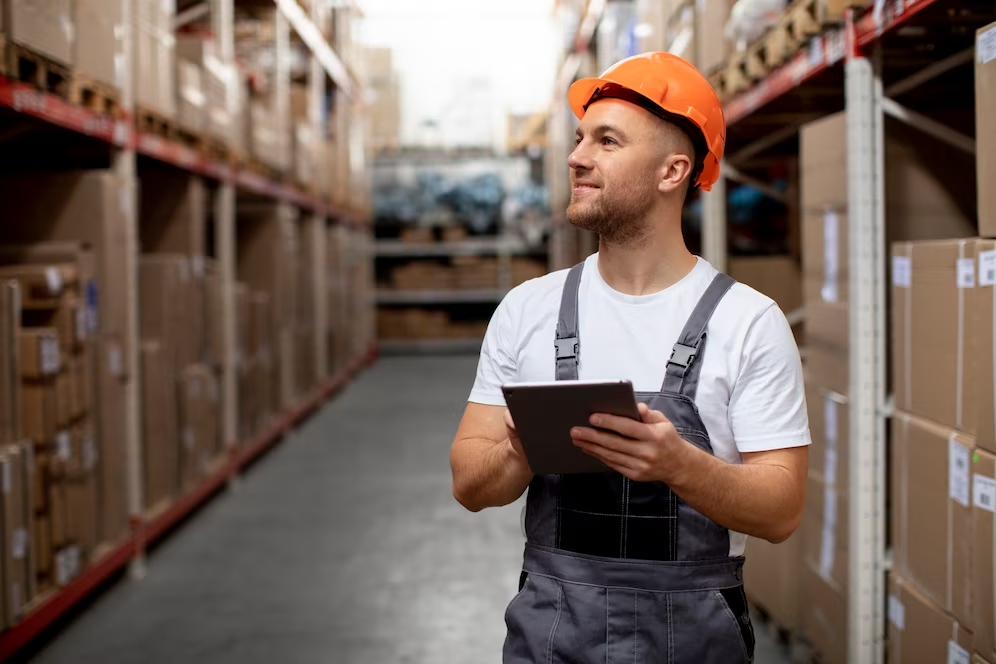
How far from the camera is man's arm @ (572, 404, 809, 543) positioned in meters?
1.42

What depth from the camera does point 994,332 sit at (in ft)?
7.72

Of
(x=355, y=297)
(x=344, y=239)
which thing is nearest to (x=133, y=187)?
(x=344, y=239)

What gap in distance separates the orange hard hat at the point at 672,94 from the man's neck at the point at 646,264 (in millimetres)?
154

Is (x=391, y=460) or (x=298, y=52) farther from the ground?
(x=298, y=52)

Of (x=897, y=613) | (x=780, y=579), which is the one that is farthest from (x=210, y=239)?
(x=897, y=613)

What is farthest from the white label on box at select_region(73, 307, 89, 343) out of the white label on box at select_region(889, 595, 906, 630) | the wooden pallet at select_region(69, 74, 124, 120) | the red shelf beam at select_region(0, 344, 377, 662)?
the white label on box at select_region(889, 595, 906, 630)

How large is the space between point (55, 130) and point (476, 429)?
3246 millimetres

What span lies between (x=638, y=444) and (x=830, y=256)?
2.11 m

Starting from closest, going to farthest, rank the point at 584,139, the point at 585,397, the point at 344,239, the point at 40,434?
the point at 585,397 → the point at 584,139 → the point at 40,434 → the point at 344,239

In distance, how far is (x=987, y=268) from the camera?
7.89ft

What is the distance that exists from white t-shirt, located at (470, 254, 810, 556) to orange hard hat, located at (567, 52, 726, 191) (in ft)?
0.73

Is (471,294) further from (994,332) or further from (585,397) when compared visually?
(585,397)

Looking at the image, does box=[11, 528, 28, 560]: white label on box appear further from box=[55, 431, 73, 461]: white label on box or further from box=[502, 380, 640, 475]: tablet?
box=[502, 380, 640, 475]: tablet

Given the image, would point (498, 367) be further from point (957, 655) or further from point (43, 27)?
point (43, 27)
